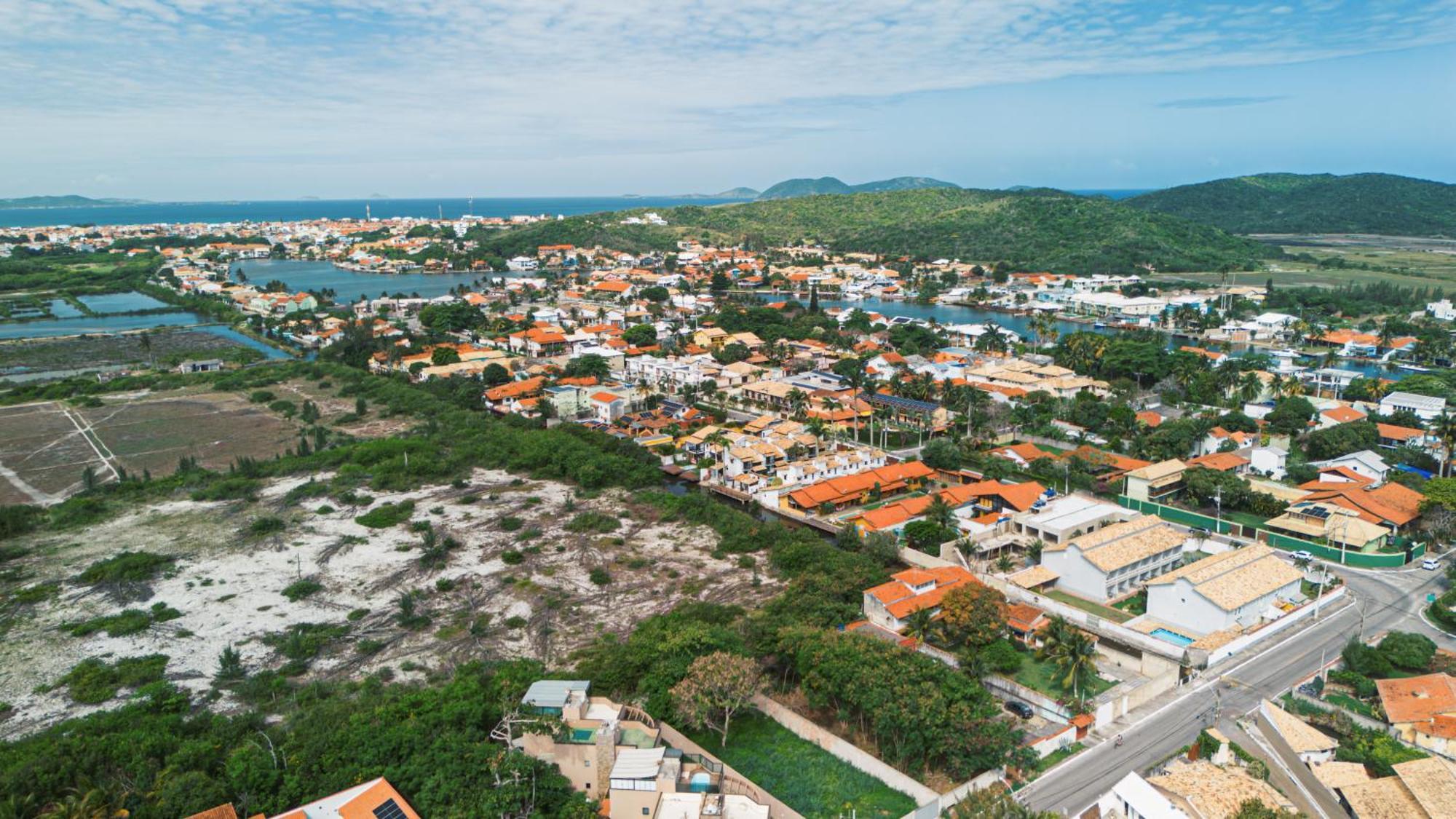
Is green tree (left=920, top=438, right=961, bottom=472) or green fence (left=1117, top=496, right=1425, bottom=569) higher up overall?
green tree (left=920, top=438, right=961, bottom=472)

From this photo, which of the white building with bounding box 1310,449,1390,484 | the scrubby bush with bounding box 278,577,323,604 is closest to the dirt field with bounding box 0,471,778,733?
the scrubby bush with bounding box 278,577,323,604

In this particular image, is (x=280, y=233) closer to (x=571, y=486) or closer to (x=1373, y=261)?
(x=571, y=486)

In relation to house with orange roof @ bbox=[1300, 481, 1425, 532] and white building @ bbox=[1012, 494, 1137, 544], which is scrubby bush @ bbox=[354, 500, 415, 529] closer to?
white building @ bbox=[1012, 494, 1137, 544]

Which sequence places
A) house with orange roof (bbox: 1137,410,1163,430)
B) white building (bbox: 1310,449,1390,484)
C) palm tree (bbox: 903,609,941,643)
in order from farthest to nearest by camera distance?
house with orange roof (bbox: 1137,410,1163,430) < white building (bbox: 1310,449,1390,484) < palm tree (bbox: 903,609,941,643)

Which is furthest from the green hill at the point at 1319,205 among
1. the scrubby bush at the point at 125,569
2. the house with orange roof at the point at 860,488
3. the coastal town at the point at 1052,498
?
the scrubby bush at the point at 125,569

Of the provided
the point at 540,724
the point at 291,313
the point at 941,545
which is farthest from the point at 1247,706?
the point at 291,313

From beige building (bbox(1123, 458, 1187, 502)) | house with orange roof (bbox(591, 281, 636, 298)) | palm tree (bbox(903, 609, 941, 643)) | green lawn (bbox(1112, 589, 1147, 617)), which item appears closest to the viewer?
palm tree (bbox(903, 609, 941, 643))

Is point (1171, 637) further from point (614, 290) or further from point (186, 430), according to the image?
point (614, 290)
